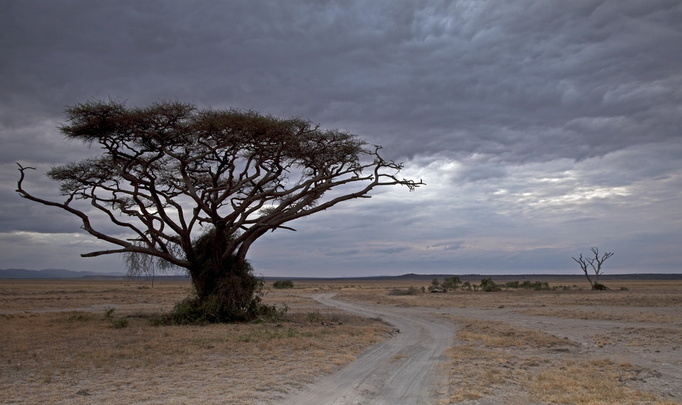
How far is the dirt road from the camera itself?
9961 mm

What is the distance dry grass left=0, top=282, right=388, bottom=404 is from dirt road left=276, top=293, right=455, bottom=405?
1.69 feet

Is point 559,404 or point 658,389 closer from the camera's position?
point 559,404

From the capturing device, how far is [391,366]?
13531 millimetres

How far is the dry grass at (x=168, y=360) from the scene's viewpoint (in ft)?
33.3

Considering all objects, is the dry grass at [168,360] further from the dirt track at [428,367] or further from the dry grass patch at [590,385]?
the dry grass patch at [590,385]

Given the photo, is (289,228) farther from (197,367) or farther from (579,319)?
(579,319)

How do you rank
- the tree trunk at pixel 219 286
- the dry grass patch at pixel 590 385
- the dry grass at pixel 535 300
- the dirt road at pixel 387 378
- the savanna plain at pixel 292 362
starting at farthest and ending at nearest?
the dry grass at pixel 535 300 < the tree trunk at pixel 219 286 < the savanna plain at pixel 292 362 < the dirt road at pixel 387 378 < the dry grass patch at pixel 590 385

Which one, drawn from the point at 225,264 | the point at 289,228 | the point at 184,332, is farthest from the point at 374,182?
the point at 184,332

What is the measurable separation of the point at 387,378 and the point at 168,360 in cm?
571

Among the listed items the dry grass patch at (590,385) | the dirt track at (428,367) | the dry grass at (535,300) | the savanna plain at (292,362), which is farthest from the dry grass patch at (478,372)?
the dry grass at (535,300)

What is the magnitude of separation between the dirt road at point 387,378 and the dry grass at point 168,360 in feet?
1.69

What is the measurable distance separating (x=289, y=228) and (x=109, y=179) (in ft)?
28.7

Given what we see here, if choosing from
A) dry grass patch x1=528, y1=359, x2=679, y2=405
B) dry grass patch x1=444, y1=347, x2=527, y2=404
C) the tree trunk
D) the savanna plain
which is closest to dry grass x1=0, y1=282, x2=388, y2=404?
the savanna plain

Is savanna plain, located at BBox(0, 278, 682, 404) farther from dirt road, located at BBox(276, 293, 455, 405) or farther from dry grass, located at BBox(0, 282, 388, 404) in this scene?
dirt road, located at BBox(276, 293, 455, 405)
